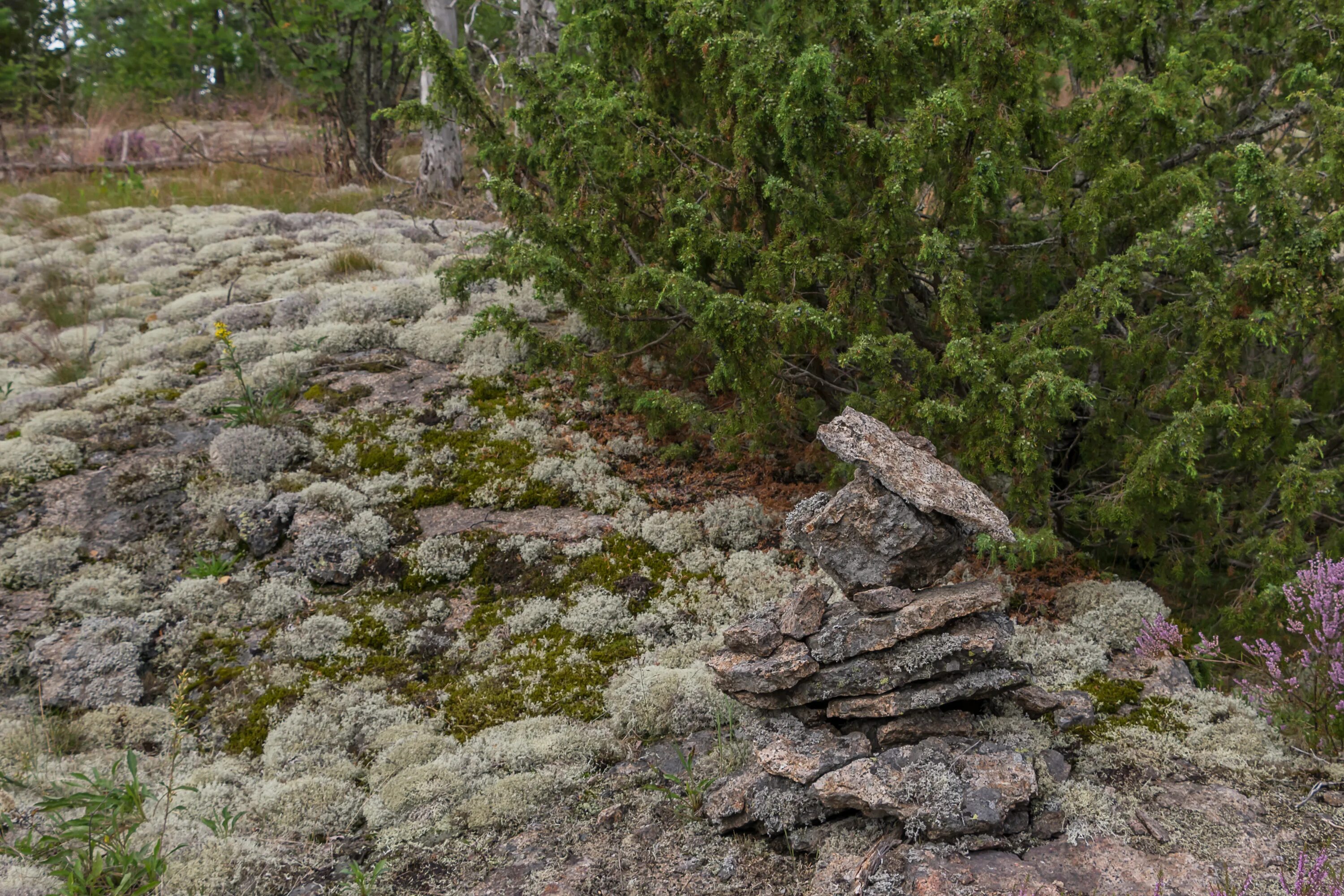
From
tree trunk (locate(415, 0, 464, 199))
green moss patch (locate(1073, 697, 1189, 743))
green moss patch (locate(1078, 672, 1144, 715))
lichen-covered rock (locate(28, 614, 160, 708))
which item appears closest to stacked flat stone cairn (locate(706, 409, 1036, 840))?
green moss patch (locate(1073, 697, 1189, 743))

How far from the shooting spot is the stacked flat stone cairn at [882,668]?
3.48 meters

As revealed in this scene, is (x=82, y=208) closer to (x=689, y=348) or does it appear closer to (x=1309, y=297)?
(x=689, y=348)

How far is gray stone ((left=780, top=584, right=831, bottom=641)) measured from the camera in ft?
13.6

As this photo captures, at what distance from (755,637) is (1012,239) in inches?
149

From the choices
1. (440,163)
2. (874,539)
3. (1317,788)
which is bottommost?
(1317,788)

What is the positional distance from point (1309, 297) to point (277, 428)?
24.6ft

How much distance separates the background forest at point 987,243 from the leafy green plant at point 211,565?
2.78 m

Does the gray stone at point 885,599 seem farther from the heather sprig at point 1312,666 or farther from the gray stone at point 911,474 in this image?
the heather sprig at point 1312,666

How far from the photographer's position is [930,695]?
12.5ft

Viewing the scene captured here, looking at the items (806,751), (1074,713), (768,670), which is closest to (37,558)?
(768,670)

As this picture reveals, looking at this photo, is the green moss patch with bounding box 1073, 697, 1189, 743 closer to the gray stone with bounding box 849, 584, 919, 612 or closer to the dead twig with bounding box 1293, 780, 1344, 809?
the dead twig with bounding box 1293, 780, 1344, 809

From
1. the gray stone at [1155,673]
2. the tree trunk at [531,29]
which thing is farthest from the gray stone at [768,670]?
the tree trunk at [531,29]

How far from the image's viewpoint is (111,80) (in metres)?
23.3

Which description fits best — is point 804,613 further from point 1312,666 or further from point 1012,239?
point 1012,239
